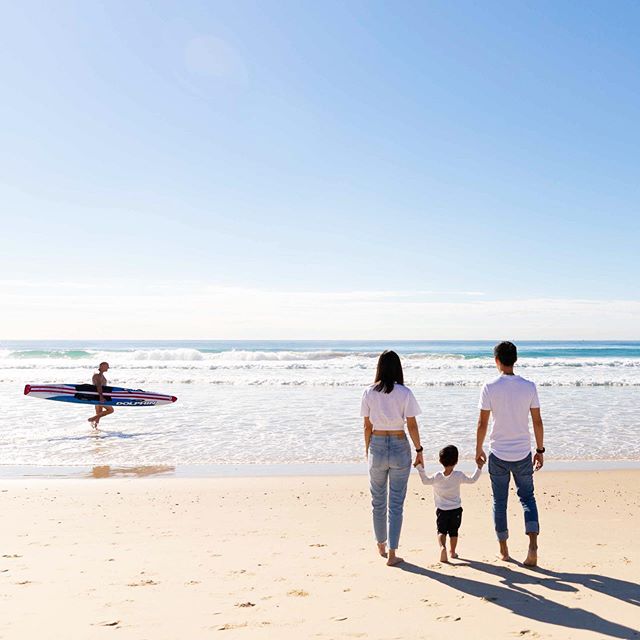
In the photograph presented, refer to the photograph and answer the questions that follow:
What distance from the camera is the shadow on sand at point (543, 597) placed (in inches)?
150

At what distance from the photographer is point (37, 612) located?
4.04 metres

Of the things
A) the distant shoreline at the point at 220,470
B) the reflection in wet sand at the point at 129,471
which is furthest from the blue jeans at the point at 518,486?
the reflection in wet sand at the point at 129,471

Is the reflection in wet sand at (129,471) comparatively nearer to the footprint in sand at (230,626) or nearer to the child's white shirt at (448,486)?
the child's white shirt at (448,486)

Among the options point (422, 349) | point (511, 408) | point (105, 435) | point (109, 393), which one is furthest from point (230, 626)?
point (422, 349)

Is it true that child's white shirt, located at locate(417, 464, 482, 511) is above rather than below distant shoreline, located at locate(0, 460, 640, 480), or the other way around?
above

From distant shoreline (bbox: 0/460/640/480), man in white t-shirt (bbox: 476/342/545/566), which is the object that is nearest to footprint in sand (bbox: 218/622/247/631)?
man in white t-shirt (bbox: 476/342/545/566)

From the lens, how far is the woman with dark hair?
4992 mm

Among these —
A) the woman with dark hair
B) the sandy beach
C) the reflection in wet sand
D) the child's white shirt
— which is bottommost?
the reflection in wet sand

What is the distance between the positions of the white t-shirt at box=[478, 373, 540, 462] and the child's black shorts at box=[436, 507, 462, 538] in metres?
0.67

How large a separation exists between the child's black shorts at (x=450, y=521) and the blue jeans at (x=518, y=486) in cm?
35

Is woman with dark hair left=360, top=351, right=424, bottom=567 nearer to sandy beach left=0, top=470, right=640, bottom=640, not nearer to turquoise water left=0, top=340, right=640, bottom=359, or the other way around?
→ sandy beach left=0, top=470, right=640, bottom=640

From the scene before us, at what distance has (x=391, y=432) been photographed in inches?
199

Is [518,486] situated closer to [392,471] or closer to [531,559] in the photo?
[531,559]

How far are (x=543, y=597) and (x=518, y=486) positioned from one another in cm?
101
